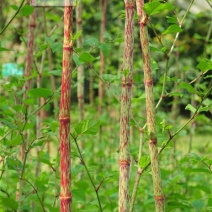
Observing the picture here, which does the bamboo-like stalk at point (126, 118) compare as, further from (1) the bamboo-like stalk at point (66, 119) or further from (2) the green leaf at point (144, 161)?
(1) the bamboo-like stalk at point (66, 119)

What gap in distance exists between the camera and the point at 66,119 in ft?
4.88

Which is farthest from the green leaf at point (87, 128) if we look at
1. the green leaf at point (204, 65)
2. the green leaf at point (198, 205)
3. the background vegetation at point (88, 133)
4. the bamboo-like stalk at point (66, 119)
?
the green leaf at point (198, 205)

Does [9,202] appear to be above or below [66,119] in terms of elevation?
below

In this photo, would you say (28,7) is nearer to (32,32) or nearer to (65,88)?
(65,88)

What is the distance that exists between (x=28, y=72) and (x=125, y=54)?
4.28ft

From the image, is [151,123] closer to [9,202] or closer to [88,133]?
[88,133]

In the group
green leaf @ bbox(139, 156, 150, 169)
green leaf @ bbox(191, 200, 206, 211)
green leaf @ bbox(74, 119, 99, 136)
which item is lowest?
green leaf @ bbox(191, 200, 206, 211)

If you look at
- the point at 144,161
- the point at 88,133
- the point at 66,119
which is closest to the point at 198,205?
the point at 144,161

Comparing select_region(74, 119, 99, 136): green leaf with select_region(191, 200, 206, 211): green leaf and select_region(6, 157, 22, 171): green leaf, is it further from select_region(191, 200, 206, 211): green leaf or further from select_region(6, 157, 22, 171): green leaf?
select_region(191, 200, 206, 211): green leaf

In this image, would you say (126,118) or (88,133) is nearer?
(126,118)

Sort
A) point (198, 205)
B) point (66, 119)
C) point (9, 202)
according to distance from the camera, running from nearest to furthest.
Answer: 1. point (66, 119)
2. point (9, 202)
3. point (198, 205)

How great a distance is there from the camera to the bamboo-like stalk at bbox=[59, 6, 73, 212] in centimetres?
148

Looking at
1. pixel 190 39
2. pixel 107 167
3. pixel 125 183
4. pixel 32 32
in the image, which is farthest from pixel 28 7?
pixel 190 39

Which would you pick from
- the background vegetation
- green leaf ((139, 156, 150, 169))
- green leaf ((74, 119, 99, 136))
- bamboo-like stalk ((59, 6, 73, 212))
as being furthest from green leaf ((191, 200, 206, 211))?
bamboo-like stalk ((59, 6, 73, 212))
